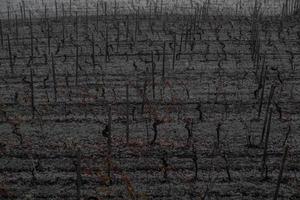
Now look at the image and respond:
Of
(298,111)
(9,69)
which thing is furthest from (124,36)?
(298,111)

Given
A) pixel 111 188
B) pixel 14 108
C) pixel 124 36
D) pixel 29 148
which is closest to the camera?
pixel 111 188

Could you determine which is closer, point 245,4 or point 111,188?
point 111,188

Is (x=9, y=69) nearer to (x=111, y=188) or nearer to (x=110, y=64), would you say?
(x=110, y=64)

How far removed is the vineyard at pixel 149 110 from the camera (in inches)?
288

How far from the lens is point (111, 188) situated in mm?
7109

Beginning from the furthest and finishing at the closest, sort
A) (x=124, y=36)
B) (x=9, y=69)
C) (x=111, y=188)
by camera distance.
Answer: (x=124, y=36) < (x=9, y=69) < (x=111, y=188)

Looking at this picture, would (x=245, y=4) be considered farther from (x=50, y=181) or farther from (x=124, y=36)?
(x=50, y=181)

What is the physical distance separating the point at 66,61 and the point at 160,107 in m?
3.60

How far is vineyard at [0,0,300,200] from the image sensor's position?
24.0ft

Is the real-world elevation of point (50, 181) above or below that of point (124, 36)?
below

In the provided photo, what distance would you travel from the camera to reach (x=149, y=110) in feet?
31.7

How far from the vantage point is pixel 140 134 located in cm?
867

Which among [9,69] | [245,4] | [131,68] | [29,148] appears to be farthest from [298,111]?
[245,4]

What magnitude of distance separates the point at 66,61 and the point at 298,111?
5.49 m
